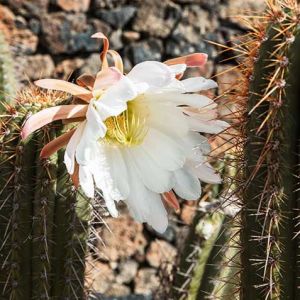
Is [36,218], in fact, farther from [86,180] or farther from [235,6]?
[235,6]

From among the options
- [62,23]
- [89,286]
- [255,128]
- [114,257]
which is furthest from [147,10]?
[255,128]

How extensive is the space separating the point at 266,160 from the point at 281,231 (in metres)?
0.11

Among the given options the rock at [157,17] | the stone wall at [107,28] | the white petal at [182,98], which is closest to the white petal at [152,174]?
the white petal at [182,98]

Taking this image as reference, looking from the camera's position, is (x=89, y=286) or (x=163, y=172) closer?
(x=163, y=172)

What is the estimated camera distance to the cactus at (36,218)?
4.91 ft

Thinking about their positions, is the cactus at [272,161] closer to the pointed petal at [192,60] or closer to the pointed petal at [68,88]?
the pointed petal at [192,60]

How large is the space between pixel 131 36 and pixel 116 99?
3431 mm

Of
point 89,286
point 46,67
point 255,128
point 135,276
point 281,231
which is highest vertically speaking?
point 255,128

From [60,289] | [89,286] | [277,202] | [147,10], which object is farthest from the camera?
[147,10]

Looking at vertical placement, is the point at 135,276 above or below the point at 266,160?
below

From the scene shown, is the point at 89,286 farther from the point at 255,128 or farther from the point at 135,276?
the point at 135,276

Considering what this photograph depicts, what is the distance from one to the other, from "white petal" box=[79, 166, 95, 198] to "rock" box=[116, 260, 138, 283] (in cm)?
322

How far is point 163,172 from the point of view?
1.35 metres

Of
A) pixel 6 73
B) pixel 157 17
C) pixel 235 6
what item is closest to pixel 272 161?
pixel 6 73
